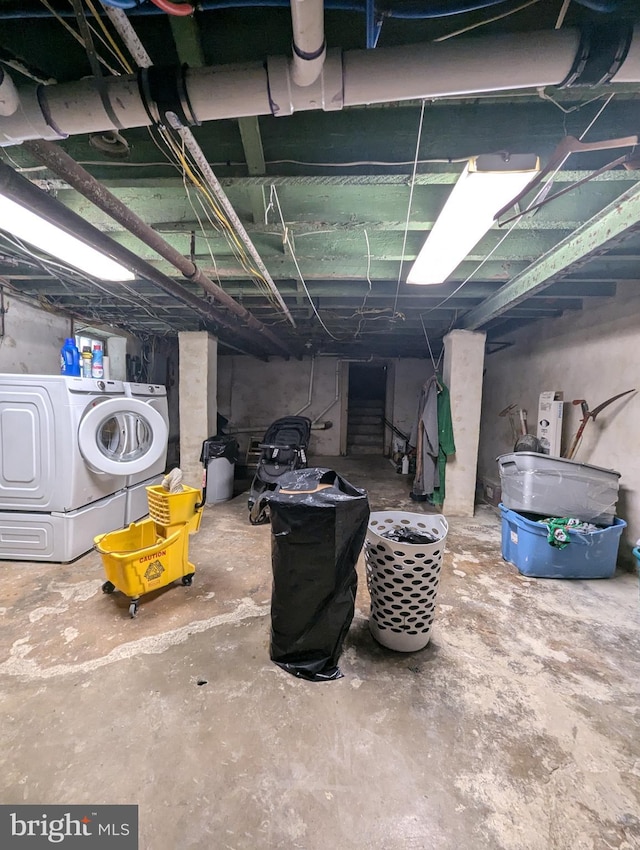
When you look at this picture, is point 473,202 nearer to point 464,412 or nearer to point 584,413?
point 584,413

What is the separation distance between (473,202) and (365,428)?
21.8 ft

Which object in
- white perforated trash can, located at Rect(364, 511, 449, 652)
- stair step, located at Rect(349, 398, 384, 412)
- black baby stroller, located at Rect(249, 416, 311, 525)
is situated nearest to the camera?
white perforated trash can, located at Rect(364, 511, 449, 652)

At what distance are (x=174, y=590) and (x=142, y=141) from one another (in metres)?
2.44

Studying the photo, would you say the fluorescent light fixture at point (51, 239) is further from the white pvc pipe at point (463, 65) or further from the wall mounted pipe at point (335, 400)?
the wall mounted pipe at point (335, 400)

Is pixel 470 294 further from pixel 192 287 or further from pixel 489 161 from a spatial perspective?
pixel 192 287

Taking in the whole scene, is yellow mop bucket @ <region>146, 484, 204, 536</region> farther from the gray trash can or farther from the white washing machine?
the gray trash can

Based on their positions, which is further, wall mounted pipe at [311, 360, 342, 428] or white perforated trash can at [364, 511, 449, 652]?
wall mounted pipe at [311, 360, 342, 428]

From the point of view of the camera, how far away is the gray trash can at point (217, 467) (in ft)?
12.9

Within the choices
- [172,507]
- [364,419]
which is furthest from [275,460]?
[364,419]

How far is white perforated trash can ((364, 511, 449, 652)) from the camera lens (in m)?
1.52

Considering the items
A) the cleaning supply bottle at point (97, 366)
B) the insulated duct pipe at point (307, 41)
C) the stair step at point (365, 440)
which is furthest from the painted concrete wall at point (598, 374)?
the cleaning supply bottle at point (97, 366)

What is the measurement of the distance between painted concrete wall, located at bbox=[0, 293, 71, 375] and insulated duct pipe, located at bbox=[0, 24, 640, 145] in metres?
2.81

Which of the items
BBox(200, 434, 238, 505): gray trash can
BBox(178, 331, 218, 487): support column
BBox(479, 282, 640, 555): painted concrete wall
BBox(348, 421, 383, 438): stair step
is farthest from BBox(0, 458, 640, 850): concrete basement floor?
BBox(348, 421, 383, 438): stair step

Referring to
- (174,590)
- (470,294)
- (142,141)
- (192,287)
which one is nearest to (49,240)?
(142,141)
